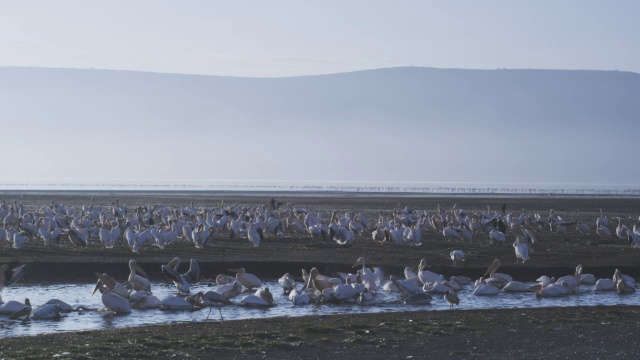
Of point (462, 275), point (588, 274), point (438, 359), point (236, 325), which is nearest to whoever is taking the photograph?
point (438, 359)

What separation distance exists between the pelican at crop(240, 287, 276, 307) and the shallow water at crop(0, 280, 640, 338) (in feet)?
0.33

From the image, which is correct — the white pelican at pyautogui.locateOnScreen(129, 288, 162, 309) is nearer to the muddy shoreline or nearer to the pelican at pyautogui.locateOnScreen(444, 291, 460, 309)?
the muddy shoreline

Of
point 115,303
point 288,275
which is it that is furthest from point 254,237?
point 115,303

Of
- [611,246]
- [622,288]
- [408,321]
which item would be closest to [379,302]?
[408,321]

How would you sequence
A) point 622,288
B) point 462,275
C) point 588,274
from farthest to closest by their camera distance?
1. point 462,275
2. point 588,274
3. point 622,288

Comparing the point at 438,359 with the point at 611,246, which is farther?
the point at 611,246

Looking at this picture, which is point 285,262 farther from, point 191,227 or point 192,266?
point 191,227

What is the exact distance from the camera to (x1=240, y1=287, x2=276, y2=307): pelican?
47.5 feet

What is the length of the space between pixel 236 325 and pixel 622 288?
6.89 m

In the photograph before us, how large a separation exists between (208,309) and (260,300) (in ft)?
2.53

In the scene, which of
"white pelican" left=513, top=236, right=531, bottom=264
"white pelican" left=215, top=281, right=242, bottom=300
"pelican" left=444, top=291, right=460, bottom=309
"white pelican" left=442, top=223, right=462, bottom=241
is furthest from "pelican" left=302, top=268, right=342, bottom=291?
"white pelican" left=442, top=223, right=462, bottom=241

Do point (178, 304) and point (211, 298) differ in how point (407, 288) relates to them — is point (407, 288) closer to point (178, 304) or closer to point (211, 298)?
point (211, 298)

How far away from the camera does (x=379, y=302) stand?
49.5 ft

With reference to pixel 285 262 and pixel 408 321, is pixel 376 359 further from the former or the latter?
pixel 285 262
